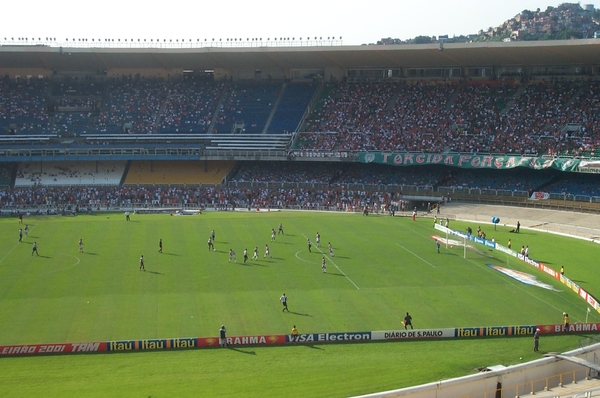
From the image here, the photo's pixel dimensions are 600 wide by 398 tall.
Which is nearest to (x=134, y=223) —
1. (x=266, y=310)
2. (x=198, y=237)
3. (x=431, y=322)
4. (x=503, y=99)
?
(x=198, y=237)

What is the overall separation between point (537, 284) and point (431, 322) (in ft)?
35.1

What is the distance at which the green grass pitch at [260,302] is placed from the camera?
28.1m

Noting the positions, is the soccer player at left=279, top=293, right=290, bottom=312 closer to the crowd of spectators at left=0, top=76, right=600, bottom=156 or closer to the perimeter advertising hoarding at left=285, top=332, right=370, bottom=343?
the perimeter advertising hoarding at left=285, top=332, right=370, bottom=343

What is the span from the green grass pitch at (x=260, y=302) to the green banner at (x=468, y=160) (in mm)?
9873

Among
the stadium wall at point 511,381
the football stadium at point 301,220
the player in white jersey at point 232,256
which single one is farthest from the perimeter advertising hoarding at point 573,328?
the player in white jersey at point 232,256

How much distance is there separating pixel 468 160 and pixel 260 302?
129 feet

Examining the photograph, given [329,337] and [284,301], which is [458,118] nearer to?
[284,301]

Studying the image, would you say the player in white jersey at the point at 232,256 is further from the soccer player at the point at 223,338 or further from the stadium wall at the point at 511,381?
the stadium wall at the point at 511,381

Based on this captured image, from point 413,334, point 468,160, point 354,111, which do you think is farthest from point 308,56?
point 413,334

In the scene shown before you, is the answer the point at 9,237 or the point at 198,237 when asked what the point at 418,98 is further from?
the point at 9,237

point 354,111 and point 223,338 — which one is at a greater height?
point 354,111

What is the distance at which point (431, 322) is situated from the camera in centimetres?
3481

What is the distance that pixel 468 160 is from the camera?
71062mm

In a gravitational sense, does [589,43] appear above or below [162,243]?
above
